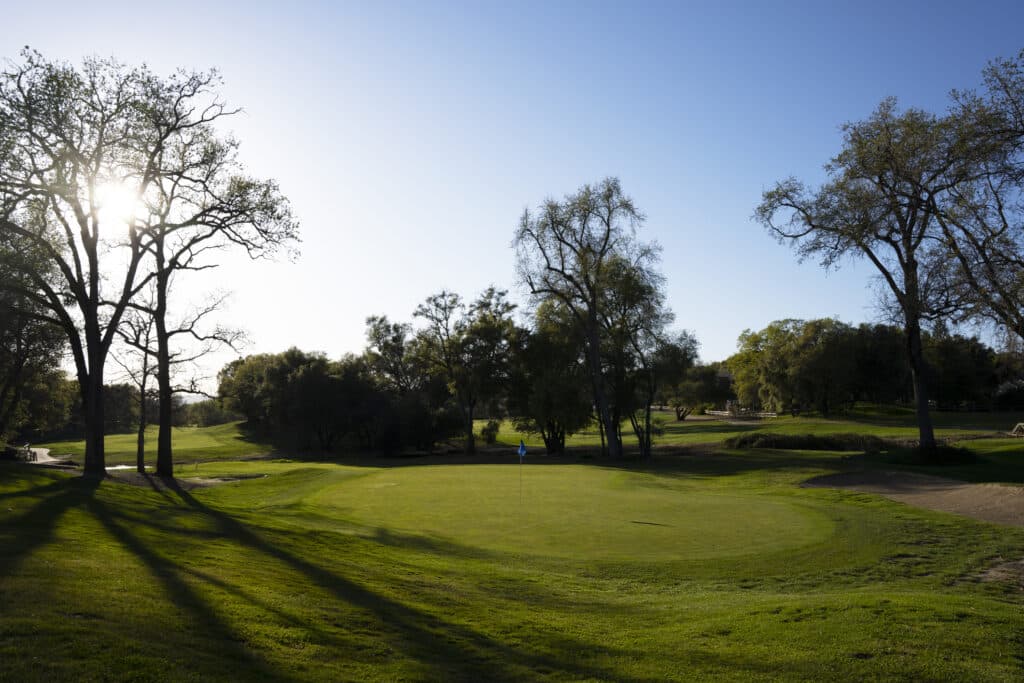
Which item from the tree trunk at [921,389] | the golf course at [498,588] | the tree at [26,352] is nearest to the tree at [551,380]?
the tree trunk at [921,389]

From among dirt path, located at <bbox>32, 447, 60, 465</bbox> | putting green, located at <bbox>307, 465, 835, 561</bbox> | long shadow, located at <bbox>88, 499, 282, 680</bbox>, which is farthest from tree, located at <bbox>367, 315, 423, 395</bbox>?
long shadow, located at <bbox>88, 499, 282, 680</bbox>

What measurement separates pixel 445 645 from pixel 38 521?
334 inches

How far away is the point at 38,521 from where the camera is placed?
38.1ft

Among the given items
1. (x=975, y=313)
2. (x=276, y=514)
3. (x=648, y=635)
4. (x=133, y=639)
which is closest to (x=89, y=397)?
(x=276, y=514)

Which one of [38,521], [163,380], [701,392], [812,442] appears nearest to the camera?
[38,521]

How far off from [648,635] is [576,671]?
1.95 m

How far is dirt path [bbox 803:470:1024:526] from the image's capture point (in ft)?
62.1

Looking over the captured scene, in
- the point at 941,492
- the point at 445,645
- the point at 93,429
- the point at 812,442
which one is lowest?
the point at 941,492

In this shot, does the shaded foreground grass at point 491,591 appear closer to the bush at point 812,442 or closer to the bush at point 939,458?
the bush at point 939,458

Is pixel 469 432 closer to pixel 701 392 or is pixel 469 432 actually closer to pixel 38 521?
pixel 38 521

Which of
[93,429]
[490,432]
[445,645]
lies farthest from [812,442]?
[445,645]

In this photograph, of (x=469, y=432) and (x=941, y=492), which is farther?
(x=469, y=432)

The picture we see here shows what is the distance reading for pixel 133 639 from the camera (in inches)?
238

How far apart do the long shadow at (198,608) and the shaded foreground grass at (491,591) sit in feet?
0.12
